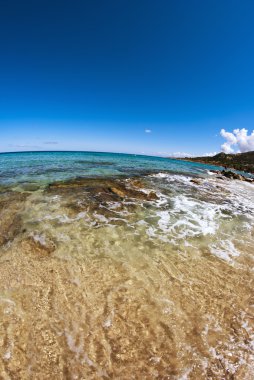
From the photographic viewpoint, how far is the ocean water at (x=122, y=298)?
137 inches

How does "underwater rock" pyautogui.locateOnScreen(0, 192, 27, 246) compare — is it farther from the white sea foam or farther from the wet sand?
the white sea foam

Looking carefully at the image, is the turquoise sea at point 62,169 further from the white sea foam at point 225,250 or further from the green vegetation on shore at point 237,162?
the green vegetation on shore at point 237,162

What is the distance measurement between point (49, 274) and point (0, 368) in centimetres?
235

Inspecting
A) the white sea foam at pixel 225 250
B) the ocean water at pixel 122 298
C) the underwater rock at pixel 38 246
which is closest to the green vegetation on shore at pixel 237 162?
the white sea foam at pixel 225 250

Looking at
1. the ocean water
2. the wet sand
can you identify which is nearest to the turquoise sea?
the ocean water

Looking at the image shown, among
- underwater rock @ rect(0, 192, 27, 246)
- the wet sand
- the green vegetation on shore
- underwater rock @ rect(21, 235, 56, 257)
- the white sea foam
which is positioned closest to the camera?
the wet sand

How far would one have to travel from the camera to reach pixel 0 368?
322cm

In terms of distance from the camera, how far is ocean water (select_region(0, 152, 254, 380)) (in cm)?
347

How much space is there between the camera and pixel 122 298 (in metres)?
4.82

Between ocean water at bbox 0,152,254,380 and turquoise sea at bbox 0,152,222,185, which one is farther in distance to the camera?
turquoise sea at bbox 0,152,222,185

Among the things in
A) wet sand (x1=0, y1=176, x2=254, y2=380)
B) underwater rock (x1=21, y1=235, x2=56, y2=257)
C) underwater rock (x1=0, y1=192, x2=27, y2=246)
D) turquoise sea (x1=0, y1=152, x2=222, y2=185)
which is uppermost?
turquoise sea (x1=0, y1=152, x2=222, y2=185)

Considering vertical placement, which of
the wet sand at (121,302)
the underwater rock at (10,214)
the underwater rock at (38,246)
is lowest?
the wet sand at (121,302)

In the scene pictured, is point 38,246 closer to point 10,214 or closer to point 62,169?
point 10,214

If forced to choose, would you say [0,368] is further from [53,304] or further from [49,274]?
[49,274]
